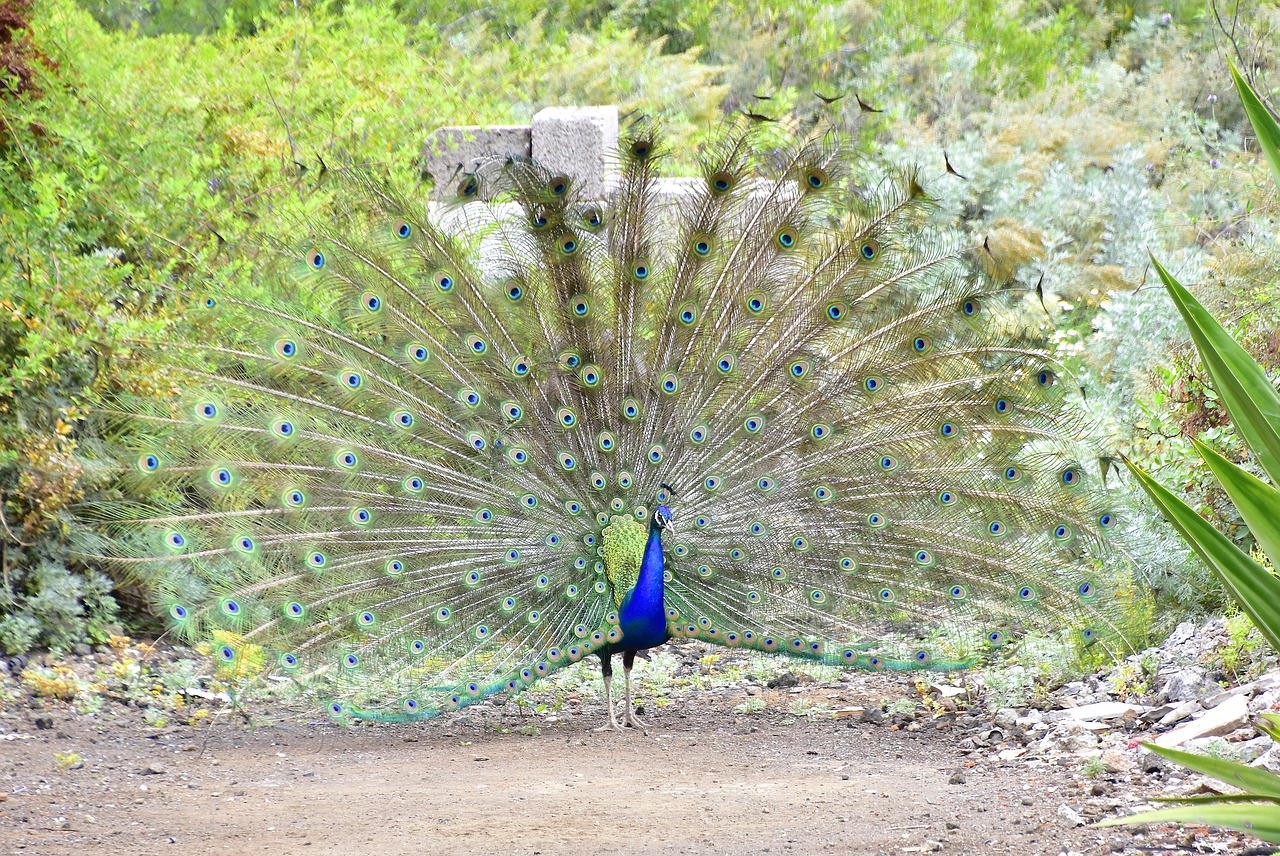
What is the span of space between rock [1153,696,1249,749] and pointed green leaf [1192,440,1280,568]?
220cm

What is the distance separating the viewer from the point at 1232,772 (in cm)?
228

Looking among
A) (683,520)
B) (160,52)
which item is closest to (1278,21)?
(683,520)

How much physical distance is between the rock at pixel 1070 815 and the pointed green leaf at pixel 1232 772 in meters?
1.59

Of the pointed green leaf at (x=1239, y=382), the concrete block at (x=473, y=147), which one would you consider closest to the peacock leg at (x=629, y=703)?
the pointed green leaf at (x=1239, y=382)

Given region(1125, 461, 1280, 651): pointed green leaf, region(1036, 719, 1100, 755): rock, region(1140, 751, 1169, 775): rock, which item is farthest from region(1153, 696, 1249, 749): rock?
region(1125, 461, 1280, 651): pointed green leaf

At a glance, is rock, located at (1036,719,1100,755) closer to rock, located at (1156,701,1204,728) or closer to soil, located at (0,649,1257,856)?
soil, located at (0,649,1257,856)

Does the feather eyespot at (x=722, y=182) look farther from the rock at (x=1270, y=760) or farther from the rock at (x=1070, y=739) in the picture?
the rock at (x=1270, y=760)

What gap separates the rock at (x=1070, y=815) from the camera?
389cm

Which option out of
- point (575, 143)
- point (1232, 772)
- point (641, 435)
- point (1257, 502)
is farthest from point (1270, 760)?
point (575, 143)

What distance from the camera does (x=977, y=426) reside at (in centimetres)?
532

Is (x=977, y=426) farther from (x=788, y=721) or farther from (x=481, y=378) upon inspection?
(x=481, y=378)

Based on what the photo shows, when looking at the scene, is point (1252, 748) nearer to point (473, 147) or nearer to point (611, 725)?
point (611, 725)

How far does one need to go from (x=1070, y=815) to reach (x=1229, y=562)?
1.98m

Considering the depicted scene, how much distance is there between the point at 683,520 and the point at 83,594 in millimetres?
3138
